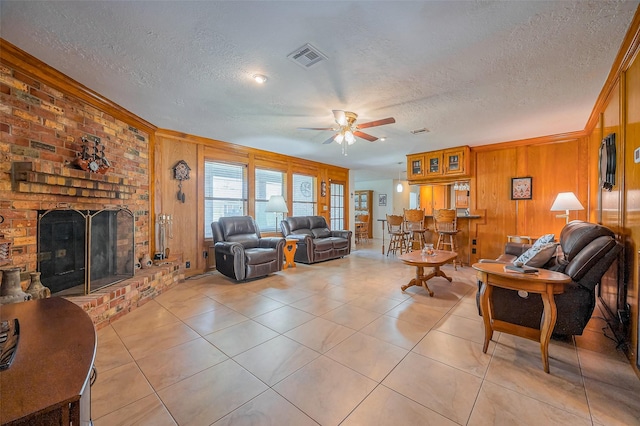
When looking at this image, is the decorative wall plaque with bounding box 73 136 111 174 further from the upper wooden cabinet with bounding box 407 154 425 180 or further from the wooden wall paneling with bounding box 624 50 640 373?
the upper wooden cabinet with bounding box 407 154 425 180

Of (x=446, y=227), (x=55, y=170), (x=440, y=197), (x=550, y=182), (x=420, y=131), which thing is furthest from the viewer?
(x=440, y=197)

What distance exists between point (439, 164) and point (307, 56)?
432 cm

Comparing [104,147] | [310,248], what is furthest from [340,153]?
[104,147]

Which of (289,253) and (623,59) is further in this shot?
(289,253)

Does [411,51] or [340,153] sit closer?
[411,51]

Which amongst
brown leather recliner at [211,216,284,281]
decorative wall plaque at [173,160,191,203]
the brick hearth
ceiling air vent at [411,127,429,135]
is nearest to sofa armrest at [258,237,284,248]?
brown leather recliner at [211,216,284,281]

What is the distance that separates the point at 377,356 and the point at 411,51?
2446 mm

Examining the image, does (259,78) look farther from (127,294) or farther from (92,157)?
(127,294)

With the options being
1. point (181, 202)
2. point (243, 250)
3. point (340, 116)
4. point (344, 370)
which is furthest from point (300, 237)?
point (344, 370)

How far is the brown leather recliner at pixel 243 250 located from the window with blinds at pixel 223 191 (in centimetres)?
48

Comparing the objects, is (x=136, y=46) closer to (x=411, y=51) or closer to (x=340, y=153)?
(x=411, y=51)

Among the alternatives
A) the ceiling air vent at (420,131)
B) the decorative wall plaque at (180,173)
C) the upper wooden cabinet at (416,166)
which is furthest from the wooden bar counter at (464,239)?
the decorative wall plaque at (180,173)

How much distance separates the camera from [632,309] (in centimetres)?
201

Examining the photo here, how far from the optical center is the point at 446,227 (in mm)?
5328
